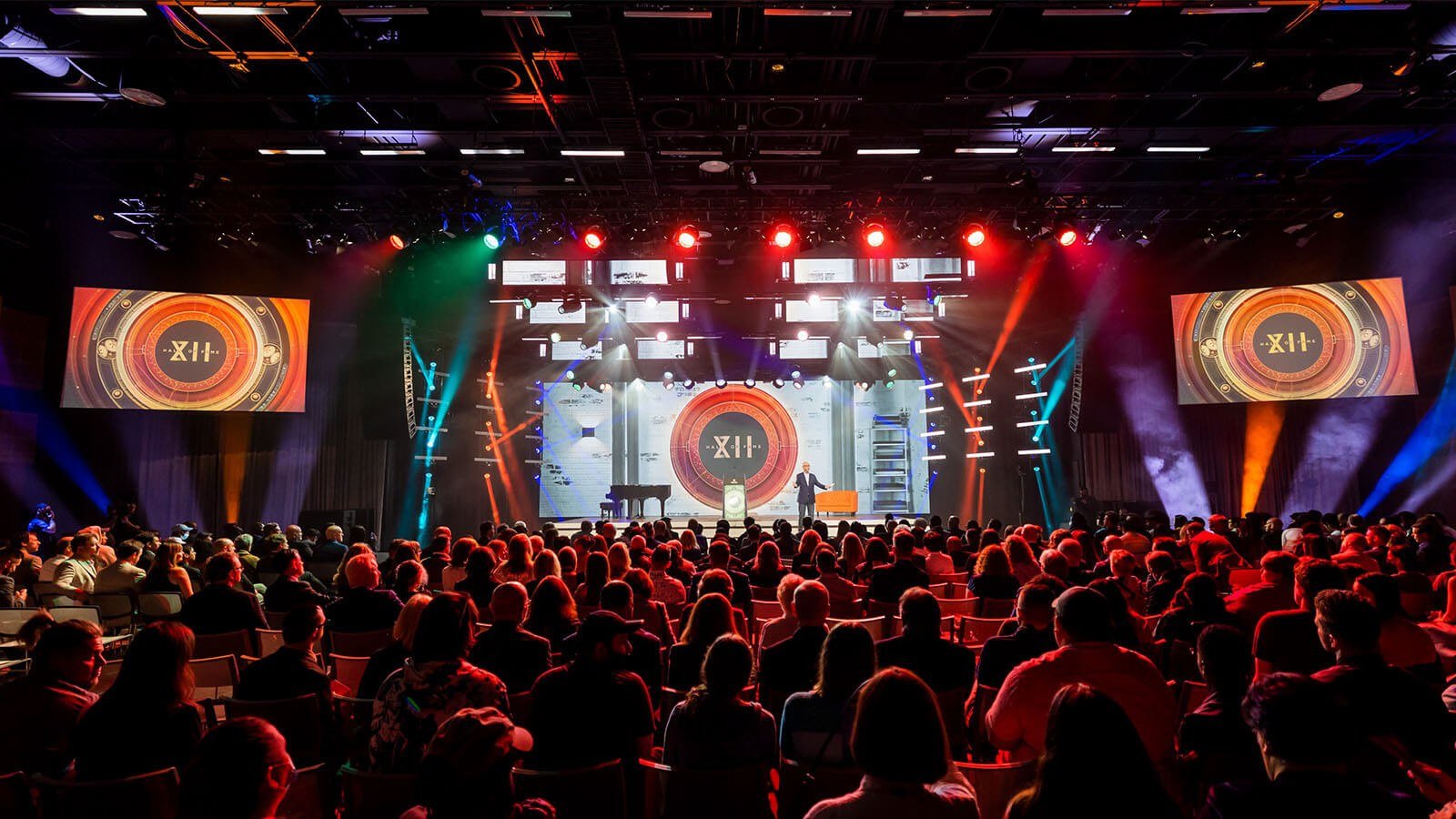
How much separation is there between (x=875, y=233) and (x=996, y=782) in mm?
10093

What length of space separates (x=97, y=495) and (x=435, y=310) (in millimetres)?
6586

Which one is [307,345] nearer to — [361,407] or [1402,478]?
[361,407]

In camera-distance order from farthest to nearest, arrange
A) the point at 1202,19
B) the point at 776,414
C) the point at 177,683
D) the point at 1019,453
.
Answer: the point at 776,414, the point at 1019,453, the point at 1202,19, the point at 177,683

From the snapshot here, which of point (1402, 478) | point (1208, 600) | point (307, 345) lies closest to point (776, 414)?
point (307, 345)

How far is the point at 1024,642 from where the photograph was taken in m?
3.93

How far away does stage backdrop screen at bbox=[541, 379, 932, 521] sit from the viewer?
2373 cm

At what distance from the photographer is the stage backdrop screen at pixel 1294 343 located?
1279 centimetres

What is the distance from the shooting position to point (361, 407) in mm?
16375

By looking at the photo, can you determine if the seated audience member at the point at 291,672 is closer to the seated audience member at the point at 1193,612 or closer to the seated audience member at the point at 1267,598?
the seated audience member at the point at 1193,612

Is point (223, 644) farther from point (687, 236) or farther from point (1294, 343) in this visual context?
point (1294, 343)

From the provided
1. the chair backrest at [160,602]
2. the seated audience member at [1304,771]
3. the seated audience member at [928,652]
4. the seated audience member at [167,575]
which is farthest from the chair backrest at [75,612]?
the seated audience member at [1304,771]

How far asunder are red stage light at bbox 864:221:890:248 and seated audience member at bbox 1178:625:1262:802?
31.7 ft

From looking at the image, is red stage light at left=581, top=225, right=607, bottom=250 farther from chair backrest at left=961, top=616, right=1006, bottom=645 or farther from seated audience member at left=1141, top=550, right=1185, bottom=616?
seated audience member at left=1141, top=550, right=1185, bottom=616

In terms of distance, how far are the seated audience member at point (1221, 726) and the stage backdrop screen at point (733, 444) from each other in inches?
827
